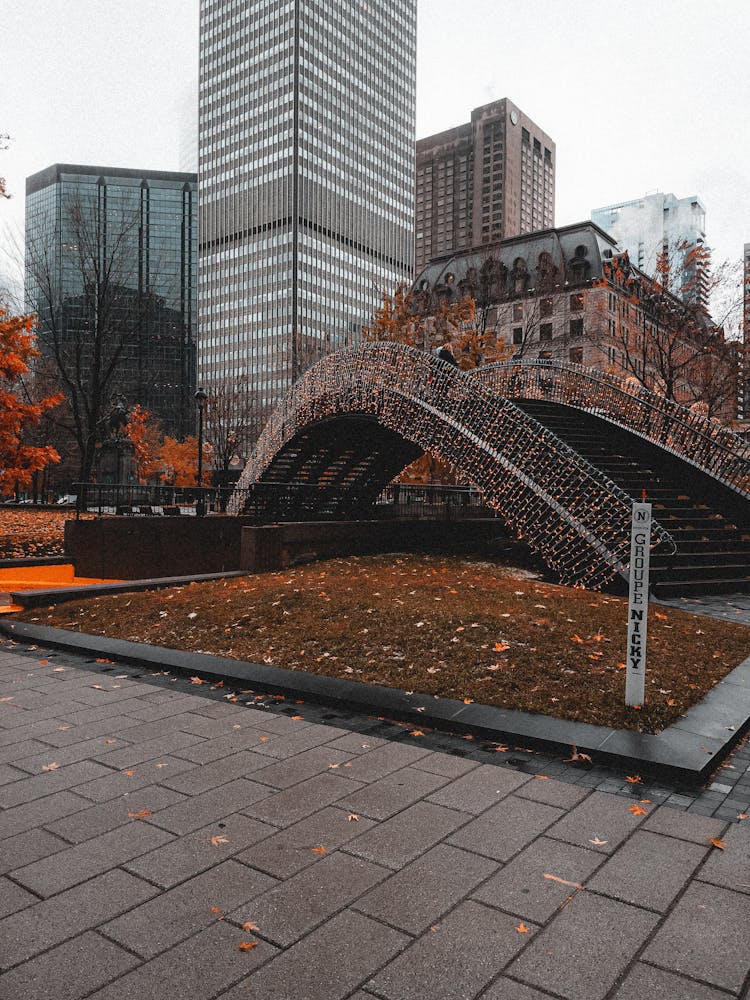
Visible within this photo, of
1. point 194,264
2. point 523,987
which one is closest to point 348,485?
point 523,987

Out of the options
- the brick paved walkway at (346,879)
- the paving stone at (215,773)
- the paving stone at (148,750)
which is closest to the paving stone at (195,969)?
the brick paved walkway at (346,879)

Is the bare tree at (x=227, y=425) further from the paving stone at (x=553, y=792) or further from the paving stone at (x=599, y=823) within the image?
the paving stone at (x=599, y=823)

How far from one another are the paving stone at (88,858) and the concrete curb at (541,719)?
2.60m

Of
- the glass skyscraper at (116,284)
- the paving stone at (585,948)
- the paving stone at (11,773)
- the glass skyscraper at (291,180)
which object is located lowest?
the paving stone at (11,773)

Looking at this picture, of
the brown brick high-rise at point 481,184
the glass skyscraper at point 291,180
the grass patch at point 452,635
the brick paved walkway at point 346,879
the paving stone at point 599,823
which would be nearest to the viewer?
the brick paved walkway at point 346,879

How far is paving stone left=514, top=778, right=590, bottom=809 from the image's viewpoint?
4.49 m

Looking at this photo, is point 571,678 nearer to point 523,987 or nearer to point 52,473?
point 523,987

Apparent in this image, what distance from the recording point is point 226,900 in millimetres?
3346

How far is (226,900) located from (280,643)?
17.3 feet

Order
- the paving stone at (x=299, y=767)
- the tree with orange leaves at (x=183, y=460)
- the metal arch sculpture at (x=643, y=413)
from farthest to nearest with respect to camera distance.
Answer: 1. the tree with orange leaves at (x=183, y=460)
2. the metal arch sculpture at (x=643, y=413)
3. the paving stone at (x=299, y=767)

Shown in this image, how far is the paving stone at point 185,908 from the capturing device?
10.0 ft

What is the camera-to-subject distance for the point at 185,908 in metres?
3.29

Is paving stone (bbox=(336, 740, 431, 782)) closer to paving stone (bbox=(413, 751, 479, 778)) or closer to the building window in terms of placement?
paving stone (bbox=(413, 751, 479, 778))

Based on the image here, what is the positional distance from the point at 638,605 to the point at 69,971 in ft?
15.7
